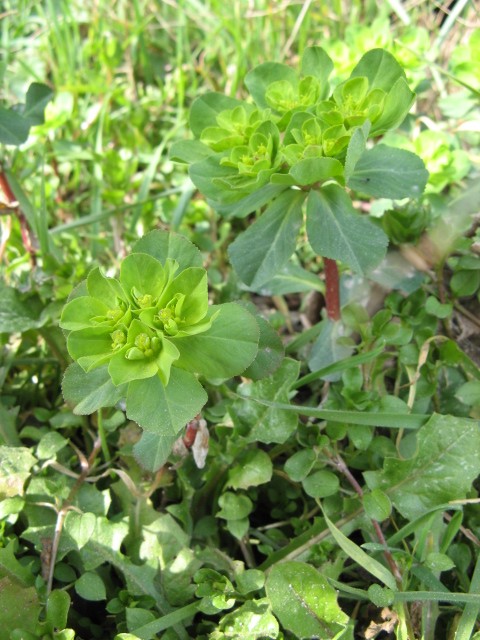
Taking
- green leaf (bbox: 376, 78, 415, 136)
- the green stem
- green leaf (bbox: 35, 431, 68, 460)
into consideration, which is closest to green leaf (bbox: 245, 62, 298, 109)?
green leaf (bbox: 376, 78, 415, 136)

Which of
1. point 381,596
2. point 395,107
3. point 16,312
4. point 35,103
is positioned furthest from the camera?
point 35,103

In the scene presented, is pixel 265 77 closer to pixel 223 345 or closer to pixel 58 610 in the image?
pixel 223 345

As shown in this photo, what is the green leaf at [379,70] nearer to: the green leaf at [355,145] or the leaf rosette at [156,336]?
the green leaf at [355,145]

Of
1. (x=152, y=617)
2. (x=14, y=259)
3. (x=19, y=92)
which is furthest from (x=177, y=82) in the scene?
(x=152, y=617)

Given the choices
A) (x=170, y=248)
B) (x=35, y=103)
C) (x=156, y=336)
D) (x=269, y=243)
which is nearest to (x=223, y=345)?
(x=156, y=336)

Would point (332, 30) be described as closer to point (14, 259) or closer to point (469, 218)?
point (469, 218)
